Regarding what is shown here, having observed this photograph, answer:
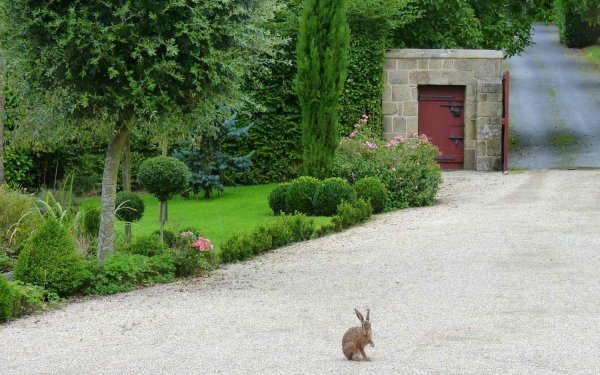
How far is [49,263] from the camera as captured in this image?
1031 centimetres

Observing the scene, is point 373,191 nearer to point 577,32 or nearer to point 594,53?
point 594,53

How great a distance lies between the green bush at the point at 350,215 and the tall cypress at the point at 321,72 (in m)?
2.76

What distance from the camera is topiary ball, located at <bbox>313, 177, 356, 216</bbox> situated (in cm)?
1661

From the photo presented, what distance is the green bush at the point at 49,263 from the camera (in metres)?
10.3

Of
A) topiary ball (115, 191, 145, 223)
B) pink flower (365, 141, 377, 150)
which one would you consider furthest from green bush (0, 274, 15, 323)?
pink flower (365, 141, 377, 150)

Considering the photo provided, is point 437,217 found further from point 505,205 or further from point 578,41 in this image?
point 578,41

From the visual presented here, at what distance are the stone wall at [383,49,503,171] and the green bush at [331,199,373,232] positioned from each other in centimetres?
729

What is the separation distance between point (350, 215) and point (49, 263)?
6354mm

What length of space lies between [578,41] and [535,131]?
68.1 ft

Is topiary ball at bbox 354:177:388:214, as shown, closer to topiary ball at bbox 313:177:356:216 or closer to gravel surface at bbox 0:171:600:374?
topiary ball at bbox 313:177:356:216

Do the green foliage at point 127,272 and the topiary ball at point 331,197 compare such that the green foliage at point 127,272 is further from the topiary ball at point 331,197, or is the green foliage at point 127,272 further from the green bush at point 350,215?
the topiary ball at point 331,197

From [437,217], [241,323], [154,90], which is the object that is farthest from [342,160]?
[241,323]

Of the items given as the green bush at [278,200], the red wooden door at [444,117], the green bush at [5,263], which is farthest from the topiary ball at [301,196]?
the red wooden door at [444,117]

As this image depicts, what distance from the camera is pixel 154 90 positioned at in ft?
34.9
